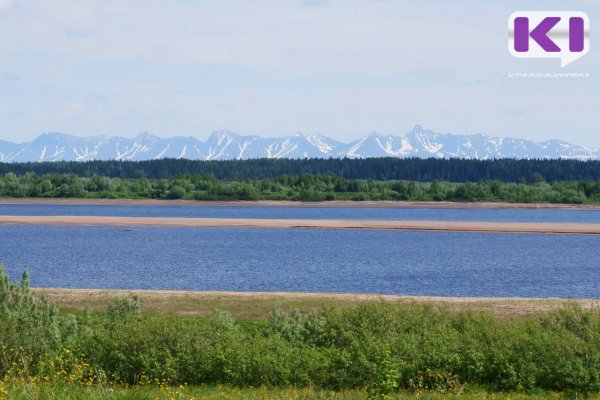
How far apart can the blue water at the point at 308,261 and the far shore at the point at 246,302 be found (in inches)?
386

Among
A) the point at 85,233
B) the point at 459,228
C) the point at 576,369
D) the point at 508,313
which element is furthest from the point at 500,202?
the point at 576,369

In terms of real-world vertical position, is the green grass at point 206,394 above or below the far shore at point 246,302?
above

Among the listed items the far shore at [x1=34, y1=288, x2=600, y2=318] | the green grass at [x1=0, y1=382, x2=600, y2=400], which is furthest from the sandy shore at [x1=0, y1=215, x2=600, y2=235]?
the green grass at [x1=0, y1=382, x2=600, y2=400]

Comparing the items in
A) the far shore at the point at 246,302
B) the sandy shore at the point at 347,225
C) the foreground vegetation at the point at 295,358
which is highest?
the foreground vegetation at the point at 295,358

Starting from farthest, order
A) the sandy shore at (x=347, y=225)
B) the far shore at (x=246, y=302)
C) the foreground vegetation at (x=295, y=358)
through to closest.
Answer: the sandy shore at (x=347, y=225) < the far shore at (x=246, y=302) < the foreground vegetation at (x=295, y=358)

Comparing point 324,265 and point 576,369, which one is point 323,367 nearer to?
point 576,369

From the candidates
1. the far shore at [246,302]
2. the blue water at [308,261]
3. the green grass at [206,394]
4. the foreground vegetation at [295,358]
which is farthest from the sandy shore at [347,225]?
the green grass at [206,394]

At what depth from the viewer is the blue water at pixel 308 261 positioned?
5759 centimetres

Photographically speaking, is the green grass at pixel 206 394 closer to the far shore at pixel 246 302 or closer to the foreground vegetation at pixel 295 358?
the foreground vegetation at pixel 295 358

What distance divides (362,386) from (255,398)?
4.98m

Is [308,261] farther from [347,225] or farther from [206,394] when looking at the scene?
[347,225]

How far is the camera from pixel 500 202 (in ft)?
628

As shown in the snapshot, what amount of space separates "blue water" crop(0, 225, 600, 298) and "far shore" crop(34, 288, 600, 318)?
9.80 m

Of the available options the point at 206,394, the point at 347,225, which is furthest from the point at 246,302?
the point at 347,225
